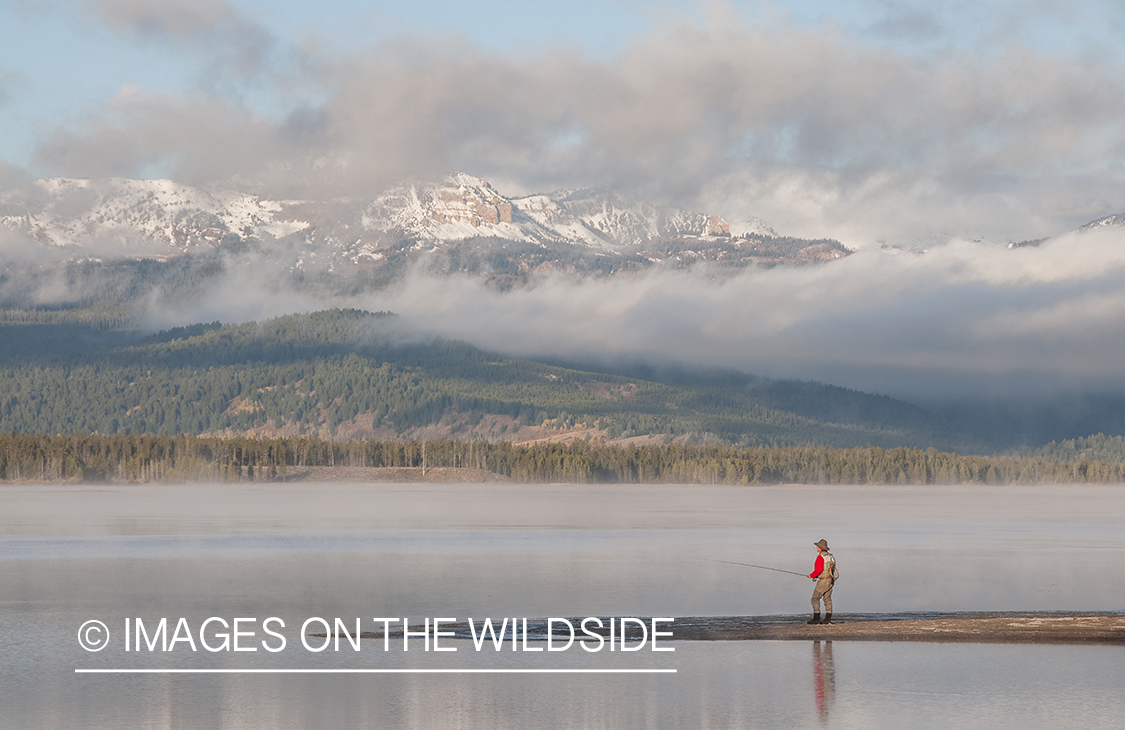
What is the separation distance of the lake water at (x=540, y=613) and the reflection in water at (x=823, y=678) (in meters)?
0.16

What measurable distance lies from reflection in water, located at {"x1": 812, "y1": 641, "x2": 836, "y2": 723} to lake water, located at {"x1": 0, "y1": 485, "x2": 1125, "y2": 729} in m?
0.16

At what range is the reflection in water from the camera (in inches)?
1473

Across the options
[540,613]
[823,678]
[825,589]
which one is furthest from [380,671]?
[825,589]

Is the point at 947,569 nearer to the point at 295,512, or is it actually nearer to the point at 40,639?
the point at 40,639

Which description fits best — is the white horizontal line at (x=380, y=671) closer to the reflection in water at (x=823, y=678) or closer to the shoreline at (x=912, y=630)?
the reflection in water at (x=823, y=678)

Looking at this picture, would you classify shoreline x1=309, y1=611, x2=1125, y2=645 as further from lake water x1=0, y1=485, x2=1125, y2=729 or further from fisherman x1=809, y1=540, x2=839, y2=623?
lake water x1=0, y1=485, x2=1125, y2=729

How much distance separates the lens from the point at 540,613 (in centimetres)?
5697

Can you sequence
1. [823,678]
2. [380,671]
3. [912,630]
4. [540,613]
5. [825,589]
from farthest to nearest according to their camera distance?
Answer: [540,613], [825,589], [912,630], [380,671], [823,678]

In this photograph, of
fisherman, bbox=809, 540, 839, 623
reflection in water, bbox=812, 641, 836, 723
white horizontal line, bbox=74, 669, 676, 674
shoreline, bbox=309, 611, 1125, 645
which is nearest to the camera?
reflection in water, bbox=812, 641, 836, 723

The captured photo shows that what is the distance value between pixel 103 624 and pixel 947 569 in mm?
53035

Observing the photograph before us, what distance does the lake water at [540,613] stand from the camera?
36688mm

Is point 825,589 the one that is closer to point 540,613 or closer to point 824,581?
point 824,581

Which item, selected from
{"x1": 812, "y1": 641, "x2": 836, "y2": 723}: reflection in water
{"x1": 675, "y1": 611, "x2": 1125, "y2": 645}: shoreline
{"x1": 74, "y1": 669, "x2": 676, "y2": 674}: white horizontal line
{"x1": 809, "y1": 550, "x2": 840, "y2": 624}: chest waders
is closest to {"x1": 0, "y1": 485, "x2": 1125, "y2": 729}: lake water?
{"x1": 812, "y1": 641, "x2": 836, "y2": 723}: reflection in water

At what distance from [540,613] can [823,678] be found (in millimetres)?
18084
